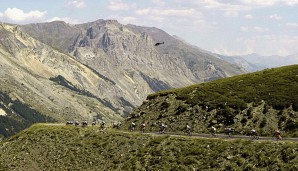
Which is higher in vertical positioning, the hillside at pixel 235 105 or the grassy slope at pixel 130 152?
the hillside at pixel 235 105

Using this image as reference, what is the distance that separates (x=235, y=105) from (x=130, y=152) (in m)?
27.6

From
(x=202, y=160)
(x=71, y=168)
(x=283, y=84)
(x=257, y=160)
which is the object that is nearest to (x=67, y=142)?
(x=71, y=168)

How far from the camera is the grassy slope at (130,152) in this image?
5366cm

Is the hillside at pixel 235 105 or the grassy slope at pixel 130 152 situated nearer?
the grassy slope at pixel 130 152

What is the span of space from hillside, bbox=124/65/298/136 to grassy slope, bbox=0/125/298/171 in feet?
45.9

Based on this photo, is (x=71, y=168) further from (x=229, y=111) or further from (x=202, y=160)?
(x=229, y=111)

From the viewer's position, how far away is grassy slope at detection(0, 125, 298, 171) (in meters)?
53.7

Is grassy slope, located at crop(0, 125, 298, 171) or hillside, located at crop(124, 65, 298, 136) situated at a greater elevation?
hillside, located at crop(124, 65, 298, 136)

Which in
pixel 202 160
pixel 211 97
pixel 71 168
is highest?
pixel 211 97

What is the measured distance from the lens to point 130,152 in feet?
230

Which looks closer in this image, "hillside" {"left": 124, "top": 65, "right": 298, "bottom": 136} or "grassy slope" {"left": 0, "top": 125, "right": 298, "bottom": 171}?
"grassy slope" {"left": 0, "top": 125, "right": 298, "bottom": 171}

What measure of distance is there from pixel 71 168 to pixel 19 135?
2609cm

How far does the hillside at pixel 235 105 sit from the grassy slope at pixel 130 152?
45.9ft

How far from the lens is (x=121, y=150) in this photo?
236 ft
